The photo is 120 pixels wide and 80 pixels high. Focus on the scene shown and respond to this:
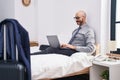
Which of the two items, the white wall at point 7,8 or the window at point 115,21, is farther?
the white wall at point 7,8

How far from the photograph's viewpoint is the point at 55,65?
2.21 m

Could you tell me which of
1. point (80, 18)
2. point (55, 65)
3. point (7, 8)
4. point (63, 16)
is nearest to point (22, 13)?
point (7, 8)

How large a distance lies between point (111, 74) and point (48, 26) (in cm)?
207

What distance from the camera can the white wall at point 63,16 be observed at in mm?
3156

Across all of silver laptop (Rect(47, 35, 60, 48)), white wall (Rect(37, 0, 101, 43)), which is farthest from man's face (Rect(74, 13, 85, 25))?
silver laptop (Rect(47, 35, 60, 48))

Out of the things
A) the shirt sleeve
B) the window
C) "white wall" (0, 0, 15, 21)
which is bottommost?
the shirt sleeve

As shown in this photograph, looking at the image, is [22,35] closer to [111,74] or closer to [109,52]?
[111,74]

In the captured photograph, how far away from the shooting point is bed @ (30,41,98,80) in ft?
6.84

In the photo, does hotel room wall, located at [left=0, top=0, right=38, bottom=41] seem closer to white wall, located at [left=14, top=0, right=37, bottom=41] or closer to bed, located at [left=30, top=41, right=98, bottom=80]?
white wall, located at [left=14, top=0, right=37, bottom=41]

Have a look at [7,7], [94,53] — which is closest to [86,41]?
[94,53]

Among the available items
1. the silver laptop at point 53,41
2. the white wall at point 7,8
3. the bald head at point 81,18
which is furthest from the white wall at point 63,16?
the silver laptop at point 53,41

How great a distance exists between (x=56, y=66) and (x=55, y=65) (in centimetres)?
1

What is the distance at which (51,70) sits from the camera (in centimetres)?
216

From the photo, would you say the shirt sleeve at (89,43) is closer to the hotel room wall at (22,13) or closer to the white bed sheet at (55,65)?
the white bed sheet at (55,65)
